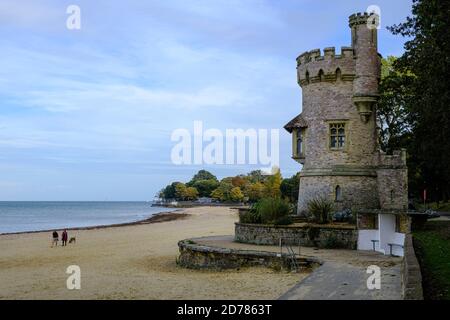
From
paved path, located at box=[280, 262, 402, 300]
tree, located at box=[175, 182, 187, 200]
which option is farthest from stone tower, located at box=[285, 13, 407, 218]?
tree, located at box=[175, 182, 187, 200]

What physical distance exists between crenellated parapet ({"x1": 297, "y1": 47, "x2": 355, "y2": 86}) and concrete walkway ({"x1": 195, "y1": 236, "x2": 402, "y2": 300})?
8.45m

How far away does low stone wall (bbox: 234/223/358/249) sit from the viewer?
64.5 feet

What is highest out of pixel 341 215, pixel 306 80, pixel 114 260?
pixel 306 80

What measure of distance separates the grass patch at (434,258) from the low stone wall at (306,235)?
8.34 ft

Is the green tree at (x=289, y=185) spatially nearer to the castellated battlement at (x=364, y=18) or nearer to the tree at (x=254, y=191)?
the tree at (x=254, y=191)

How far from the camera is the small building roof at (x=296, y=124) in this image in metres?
24.1

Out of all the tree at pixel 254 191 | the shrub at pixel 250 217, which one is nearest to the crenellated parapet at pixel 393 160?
the shrub at pixel 250 217

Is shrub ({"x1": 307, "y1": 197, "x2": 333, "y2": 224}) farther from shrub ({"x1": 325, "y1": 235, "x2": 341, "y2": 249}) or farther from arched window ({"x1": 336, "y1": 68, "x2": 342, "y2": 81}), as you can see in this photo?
arched window ({"x1": 336, "y1": 68, "x2": 342, "y2": 81})

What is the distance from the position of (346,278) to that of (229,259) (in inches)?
254

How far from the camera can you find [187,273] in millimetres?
18766
